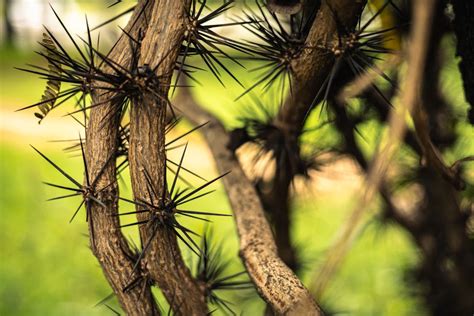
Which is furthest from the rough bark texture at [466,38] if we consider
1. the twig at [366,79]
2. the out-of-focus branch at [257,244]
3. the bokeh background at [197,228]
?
the bokeh background at [197,228]

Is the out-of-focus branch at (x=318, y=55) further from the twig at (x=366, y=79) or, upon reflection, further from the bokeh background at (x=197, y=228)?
the bokeh background at (x=197, y=228)

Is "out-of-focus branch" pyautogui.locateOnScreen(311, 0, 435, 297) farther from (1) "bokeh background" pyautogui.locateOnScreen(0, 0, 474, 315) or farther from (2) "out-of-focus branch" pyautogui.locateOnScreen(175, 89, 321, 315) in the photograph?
(1) "bokeh background" pyautogui.locateOnScreen(0, 0, 474, 315)

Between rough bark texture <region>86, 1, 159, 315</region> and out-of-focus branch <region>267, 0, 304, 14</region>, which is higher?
out-of-focus branch <region>267, 0, 304, 14</region>

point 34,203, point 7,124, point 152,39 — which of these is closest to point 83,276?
point 34,203

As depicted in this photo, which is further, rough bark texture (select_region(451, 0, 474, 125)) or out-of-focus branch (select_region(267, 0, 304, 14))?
rough bark texture (select_region(451, 0, 474, 125))

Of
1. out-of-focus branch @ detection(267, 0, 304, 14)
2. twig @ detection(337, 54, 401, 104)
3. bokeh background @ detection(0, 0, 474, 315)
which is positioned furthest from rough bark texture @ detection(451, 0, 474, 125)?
bokeh background @ detection(0, 0, 474, 315)

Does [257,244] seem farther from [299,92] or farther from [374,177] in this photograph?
[374,177]

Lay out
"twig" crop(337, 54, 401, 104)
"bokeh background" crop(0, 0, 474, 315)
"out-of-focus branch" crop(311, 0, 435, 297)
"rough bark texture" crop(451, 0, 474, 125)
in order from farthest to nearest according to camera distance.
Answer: "bokeh background" crop(0, 0, 474, 315) < "rough bark texture" crop(451, 0, 474, 125) < "twig" crop(337, 54, 401, 104) < "out-of-focus branch" crop(311, 0, 435, 297)
